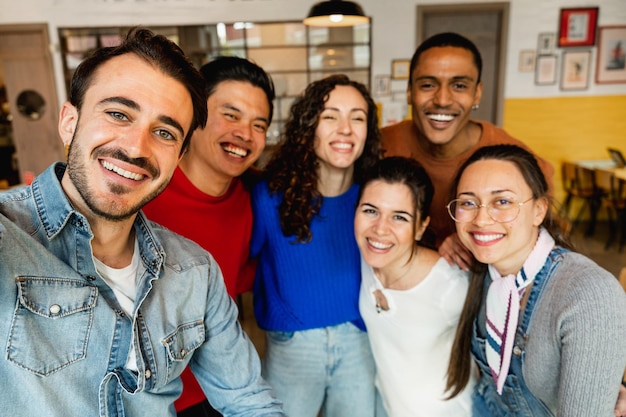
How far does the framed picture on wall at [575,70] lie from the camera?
603 cm

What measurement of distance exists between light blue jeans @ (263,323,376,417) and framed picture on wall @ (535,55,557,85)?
18.4 feet

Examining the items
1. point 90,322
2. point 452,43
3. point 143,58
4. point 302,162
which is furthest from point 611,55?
point 90,322

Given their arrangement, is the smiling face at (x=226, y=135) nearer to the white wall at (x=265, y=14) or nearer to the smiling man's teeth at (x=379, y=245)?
the smiling man's teeth at (x=379, y=245)

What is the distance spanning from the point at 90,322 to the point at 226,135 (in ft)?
2.83

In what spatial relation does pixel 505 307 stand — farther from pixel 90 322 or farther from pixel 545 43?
pixel 545 43

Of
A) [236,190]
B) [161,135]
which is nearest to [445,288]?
[236,190]

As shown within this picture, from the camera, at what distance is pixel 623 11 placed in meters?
5.96

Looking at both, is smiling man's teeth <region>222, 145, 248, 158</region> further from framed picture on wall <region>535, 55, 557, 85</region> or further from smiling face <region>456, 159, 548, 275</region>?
framed picture on wall <region>535, 55, 557, 85</region>

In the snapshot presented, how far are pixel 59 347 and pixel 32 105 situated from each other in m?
6.39

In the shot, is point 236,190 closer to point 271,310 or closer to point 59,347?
point 271,310

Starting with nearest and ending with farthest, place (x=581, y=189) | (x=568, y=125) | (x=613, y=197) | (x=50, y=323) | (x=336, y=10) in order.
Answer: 1. (x=50, y=323)
2. (x=336, y=10)
3. (x=613, y=197)
4. (x=581, y=189)
5. (x=568, y=125)

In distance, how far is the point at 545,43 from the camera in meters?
5.94

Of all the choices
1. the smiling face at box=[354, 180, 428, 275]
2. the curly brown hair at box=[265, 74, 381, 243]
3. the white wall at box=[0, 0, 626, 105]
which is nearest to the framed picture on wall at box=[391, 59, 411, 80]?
the white wall at box=[0, 0, 626, 105]

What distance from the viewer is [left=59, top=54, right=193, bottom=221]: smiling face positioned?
1011 mm
